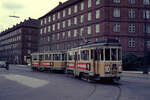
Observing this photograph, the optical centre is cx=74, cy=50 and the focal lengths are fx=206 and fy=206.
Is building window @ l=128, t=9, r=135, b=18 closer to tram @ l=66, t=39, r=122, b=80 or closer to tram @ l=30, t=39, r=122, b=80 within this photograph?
tram @ l=30, t=39, r=122, b=80

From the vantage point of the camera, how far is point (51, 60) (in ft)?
86.3

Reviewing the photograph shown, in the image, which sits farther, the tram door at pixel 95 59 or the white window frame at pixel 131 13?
the white window frame at pixel 131 13

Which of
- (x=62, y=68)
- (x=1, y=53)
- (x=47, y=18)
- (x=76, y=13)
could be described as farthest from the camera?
(x=1, y=53)

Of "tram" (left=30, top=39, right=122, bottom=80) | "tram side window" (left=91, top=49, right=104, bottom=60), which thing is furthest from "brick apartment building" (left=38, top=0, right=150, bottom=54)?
"tram side window" (left=91, top=49, right=104, bottom=60)

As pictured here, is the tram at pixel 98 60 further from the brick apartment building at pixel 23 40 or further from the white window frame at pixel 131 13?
the brick apartment building at pixel 23 40

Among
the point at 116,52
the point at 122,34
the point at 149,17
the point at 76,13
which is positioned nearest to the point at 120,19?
the point at 122,34

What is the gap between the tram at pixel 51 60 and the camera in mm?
24984

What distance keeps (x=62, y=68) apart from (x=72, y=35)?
952 inches

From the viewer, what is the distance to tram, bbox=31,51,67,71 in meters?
25.0

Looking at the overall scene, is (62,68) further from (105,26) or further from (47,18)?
(47,18)

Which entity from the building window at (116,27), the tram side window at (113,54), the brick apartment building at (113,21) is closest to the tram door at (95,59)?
the tram side window at (113,54)

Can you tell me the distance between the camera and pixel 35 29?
79.9 m

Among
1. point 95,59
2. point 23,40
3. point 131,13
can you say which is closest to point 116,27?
point 131,13

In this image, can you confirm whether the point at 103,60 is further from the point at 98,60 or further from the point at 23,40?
the point at 23,40
